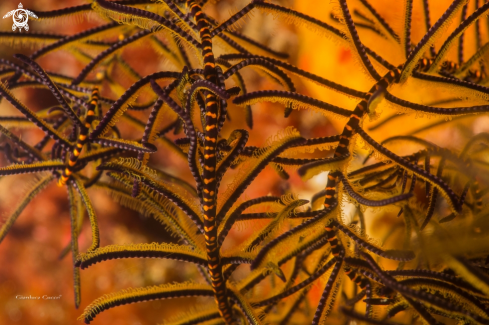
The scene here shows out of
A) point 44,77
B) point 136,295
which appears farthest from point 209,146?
point 44,77

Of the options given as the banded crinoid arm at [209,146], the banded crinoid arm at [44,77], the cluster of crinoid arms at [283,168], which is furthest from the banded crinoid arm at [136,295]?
the banded crinoid arm at [44,77]

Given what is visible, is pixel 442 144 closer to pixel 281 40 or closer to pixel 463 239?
pixel 463 239

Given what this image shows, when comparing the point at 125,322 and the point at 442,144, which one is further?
the point at 125,322

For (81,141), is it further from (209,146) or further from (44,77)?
(209,146)

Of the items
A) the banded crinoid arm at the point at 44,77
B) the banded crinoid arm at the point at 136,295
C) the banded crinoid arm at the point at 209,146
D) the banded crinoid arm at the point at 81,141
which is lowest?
the banded crinoid arm at the point at 136,295

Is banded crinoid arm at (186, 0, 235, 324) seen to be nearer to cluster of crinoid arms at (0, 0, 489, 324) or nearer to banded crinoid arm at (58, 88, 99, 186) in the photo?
cluster of crinoid arms at (0, 0, 489, 324)

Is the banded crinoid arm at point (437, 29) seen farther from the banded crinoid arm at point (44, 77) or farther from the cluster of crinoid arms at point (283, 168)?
the banded crinoid arm at point (44, 77)

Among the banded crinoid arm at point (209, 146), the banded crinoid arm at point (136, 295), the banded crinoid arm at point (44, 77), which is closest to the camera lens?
the banded crinoid arm at point (209, 146)

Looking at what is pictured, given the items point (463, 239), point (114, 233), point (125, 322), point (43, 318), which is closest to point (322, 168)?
point (463, 239)
